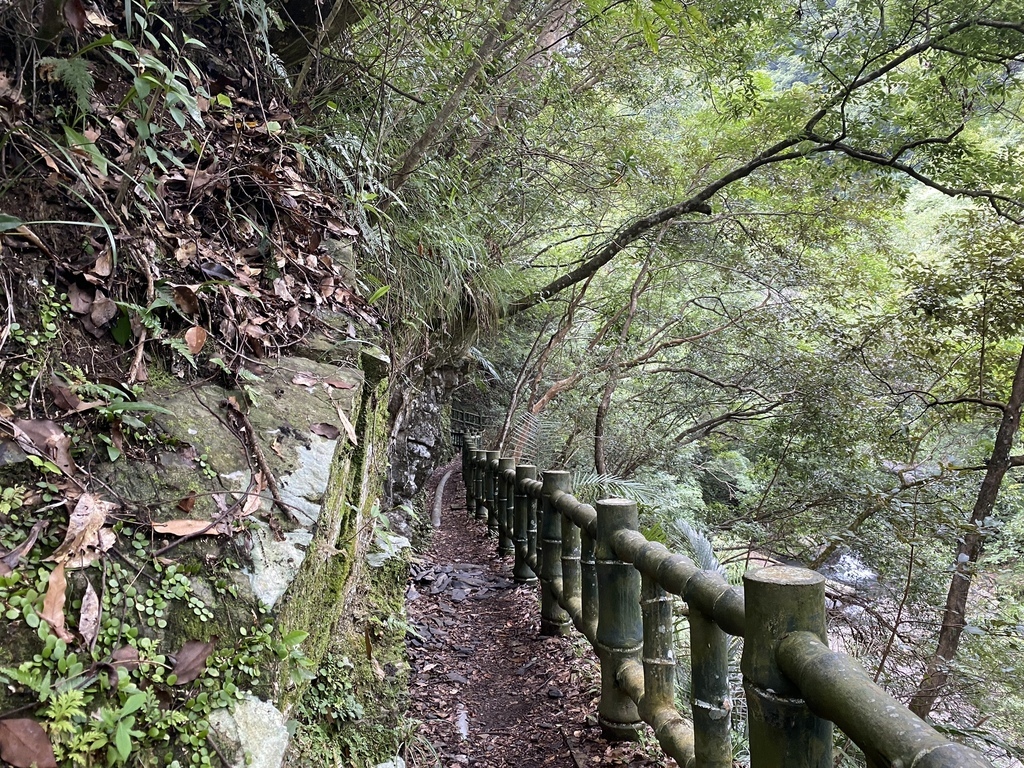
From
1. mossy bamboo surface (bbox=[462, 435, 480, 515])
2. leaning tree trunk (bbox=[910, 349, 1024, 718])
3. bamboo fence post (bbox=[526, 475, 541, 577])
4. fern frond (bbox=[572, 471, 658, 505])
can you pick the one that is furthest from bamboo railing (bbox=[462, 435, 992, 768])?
mossy bamboo surface (bbox=[462, 435, 480, 515])

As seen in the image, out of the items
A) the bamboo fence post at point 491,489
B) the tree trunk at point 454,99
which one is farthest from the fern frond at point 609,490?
the tree trunk at point 454,99

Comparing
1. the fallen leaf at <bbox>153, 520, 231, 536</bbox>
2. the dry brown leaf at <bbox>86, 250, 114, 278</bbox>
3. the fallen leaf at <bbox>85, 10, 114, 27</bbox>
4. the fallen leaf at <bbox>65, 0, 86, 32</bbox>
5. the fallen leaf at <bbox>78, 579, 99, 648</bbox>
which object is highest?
the fallen leaf at <bbox>85, 10, 114, 27</bbox>

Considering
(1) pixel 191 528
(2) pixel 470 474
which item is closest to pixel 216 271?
(1) pixel 191 528

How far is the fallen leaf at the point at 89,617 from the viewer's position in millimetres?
1133

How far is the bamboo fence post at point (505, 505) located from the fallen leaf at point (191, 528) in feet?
12.8

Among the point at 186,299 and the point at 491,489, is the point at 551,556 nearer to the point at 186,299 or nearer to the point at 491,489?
the point at 186,299

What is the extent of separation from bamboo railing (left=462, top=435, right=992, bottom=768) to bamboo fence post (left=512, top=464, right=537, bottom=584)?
0.98 meters

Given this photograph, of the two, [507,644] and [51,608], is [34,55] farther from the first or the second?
[507,644]

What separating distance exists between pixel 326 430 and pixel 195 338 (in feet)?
1.62

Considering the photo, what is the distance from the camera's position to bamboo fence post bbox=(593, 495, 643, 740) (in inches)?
98.0

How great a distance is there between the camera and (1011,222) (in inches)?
200

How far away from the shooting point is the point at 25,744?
3.10 ft

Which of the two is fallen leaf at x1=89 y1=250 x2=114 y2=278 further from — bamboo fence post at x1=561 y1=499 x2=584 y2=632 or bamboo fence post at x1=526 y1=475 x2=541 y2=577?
bamboo fence post at x1=526 y1=475 x2=541 y2=577

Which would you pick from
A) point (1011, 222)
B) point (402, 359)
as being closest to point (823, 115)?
point (1011, 222)
